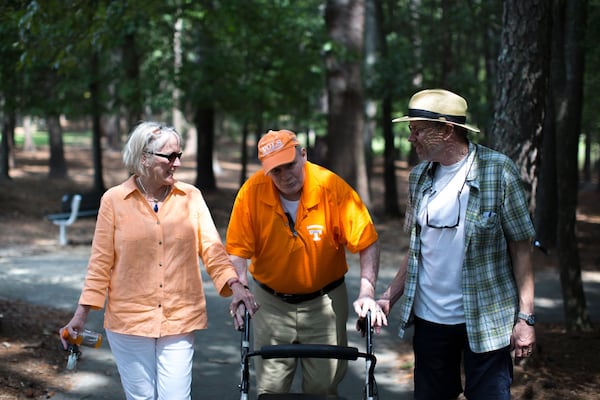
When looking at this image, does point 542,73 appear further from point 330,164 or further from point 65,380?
point 330,164

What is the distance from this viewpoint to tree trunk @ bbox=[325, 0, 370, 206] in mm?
15578

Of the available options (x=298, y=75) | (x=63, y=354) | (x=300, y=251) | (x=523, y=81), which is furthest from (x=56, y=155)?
(x=300, y=251)

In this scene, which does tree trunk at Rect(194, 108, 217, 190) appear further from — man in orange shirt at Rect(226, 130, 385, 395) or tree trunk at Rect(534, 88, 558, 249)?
man in orange shirt at Rect(226, 130, 385, 395)

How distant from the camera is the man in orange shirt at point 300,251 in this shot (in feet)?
13.4

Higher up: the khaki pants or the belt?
the belt

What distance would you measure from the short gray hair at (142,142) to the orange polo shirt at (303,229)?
53 centimetres

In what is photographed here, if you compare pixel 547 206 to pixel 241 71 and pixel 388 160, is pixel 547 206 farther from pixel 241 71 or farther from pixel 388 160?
pixel 241 71

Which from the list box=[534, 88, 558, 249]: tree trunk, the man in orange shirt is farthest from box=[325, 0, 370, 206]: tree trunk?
the man in orange shirt

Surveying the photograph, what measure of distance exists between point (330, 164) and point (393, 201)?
5.50m

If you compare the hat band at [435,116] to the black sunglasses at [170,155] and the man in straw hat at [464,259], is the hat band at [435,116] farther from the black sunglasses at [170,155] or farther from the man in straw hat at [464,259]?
the black sunglasses at [170,155]

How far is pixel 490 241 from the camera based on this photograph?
11.8 ft

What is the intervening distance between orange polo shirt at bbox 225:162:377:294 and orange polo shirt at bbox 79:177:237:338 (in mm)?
263

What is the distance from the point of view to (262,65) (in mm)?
19422

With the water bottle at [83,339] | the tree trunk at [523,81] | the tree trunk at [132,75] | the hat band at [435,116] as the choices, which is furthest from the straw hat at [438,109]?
the tree trunk at [132,75]
